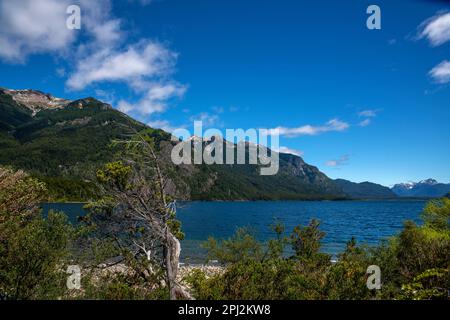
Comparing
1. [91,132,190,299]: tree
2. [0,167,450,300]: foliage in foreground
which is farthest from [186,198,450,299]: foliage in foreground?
[91,132,190,299]: tree

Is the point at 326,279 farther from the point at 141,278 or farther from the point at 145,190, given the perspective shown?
the point at 141,278

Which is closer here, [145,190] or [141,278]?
[145,190]

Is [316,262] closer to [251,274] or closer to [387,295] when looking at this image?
[387,295]

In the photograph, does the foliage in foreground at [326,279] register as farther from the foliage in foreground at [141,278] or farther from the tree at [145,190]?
the tree at [145,190]

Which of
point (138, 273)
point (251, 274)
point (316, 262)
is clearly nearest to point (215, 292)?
point (251, 274)

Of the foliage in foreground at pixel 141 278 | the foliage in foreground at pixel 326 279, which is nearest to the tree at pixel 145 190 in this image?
the foliage in foreground at pixel 141 278

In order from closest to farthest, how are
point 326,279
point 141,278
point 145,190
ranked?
point 145,190 < point 326,279 < point 141,278

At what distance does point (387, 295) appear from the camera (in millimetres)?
11195

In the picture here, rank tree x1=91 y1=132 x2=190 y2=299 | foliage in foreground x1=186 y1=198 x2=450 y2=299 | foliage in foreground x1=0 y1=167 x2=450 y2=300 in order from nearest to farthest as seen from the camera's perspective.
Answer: tree x1=91 y1=132 x2=190 y2=299, foliage in foreground x1=0 y1=167 x2=450 y2=300, foliage in foreground x1=186 y1=198 x2=450 y2=299

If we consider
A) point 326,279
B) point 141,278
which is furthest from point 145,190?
point 326,279

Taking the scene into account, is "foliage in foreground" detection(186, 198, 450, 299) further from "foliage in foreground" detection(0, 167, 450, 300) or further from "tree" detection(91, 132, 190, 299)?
"tree" detection(91, 132, 190, 299)

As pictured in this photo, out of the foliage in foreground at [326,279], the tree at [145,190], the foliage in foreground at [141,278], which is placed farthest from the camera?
the foliage in foreground at [326,279]
